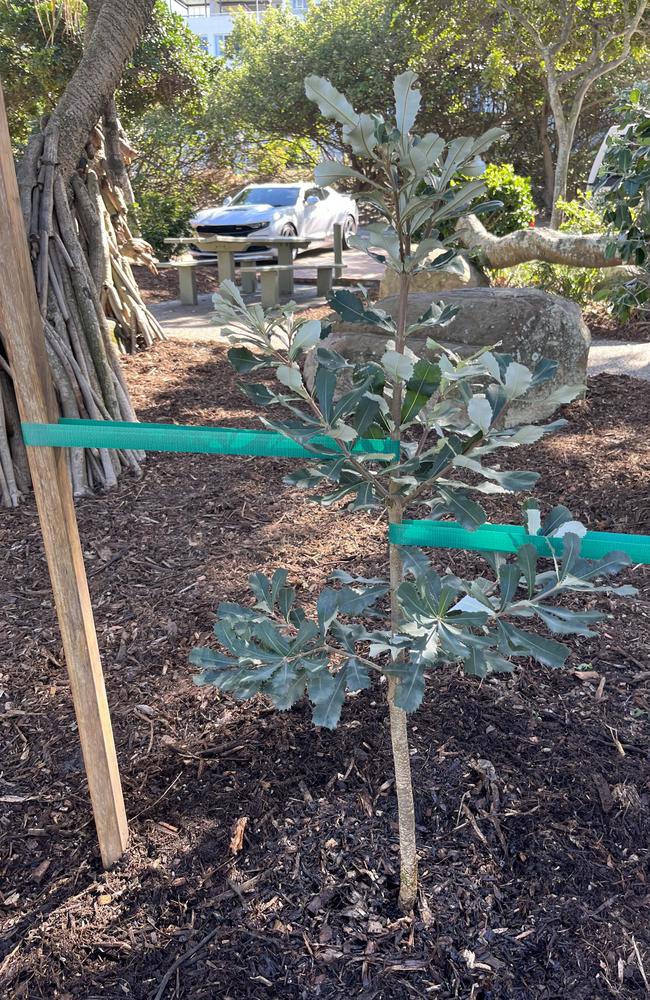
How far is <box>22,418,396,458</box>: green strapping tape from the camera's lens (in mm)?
1535

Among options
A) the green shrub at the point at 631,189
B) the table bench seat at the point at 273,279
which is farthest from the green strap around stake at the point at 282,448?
the table bench seat at the point at 273,279

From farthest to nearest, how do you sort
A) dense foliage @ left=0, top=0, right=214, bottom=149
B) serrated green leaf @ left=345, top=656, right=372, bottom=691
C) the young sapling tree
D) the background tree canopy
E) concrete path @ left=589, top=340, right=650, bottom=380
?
the background tree canopy, dense foliage @ left=0, top=0, right=214, bottom=149, concrete path @ left=589, top=340, right=650, bottom=380, serrated green leaf @ left=345, top=656, right=372, bottom=691, the young sapling tree

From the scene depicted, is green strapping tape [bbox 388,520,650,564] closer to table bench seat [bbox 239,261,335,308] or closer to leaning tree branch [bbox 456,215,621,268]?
leaning tree branch [bbox 456,215,621,268]

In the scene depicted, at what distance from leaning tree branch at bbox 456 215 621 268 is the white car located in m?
4.81

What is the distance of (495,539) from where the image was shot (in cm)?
142

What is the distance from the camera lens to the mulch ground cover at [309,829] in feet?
5.48

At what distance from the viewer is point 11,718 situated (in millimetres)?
2477

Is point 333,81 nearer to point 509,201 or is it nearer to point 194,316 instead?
point 509,201

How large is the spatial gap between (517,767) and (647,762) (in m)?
0.37

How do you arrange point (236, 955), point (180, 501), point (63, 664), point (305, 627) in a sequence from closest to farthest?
point (305, 627), point (236, 955), point (63, 664), point (180, 501)

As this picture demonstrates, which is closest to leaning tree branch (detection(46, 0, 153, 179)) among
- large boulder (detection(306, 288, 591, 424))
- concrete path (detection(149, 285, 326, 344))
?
large boulder (detection(306, 288, 591, 424))

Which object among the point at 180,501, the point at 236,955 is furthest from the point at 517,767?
the point at 180,501

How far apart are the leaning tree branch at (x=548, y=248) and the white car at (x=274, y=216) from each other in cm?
481

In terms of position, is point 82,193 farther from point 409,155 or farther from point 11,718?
point 409,155
